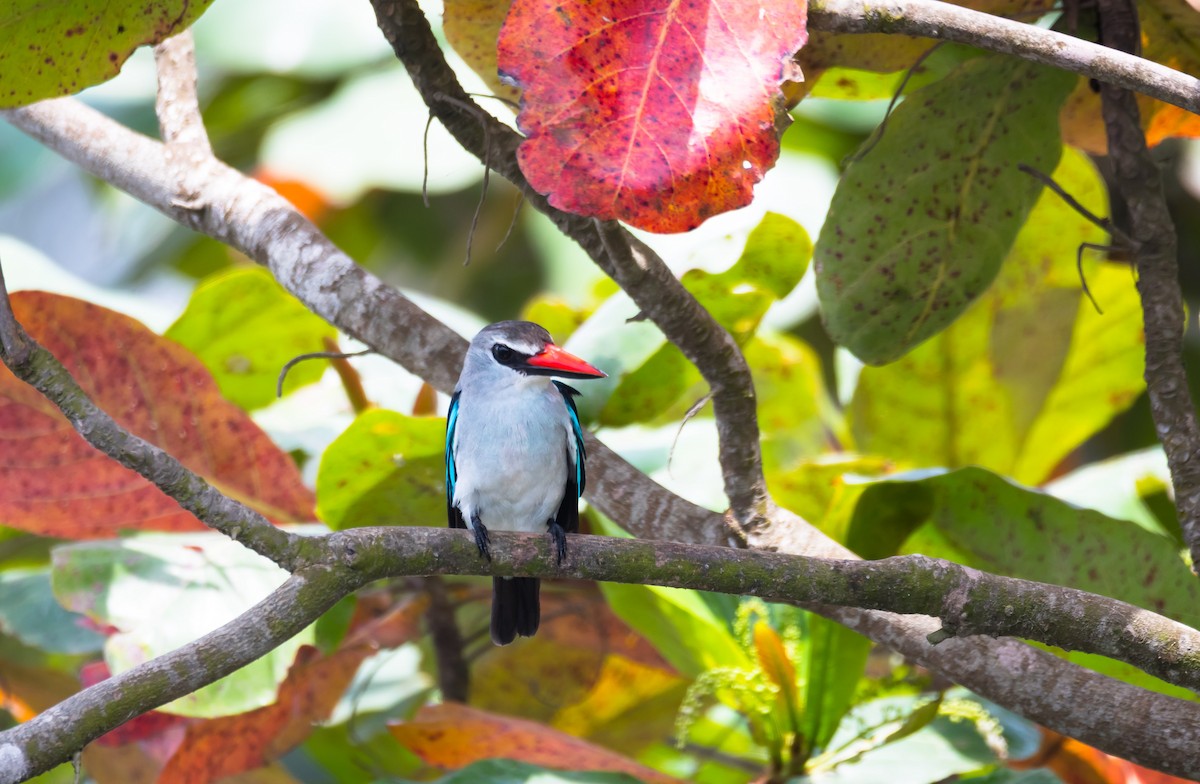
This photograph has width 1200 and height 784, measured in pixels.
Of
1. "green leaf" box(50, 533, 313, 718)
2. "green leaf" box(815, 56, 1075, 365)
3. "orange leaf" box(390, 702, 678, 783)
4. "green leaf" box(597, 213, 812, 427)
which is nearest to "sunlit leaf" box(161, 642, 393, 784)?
"green leaf" box(50, 533, 313, 718)

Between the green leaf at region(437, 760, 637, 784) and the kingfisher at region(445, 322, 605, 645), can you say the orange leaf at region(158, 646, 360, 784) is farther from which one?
the green leaf at region(437, 760, 637, 784)

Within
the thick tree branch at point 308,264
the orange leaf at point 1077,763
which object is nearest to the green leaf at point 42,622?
the thick tree branch at point 308,264

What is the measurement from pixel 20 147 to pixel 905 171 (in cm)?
347

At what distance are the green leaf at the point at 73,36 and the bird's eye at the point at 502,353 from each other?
1017mm

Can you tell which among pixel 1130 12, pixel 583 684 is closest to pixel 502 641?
pixel 583 684

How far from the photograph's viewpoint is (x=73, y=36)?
150cm

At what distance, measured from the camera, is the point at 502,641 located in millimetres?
2324

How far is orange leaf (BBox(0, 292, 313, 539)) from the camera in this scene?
211 cm

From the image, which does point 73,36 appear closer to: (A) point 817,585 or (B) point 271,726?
(A) point 817,585

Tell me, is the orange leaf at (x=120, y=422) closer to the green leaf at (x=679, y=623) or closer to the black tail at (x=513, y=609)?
the black tail at (x=513, y=609)

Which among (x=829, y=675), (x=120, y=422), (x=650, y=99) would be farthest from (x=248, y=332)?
(x=650, y=99)

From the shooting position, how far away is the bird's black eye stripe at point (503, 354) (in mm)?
2385

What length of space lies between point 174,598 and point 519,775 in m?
0.68

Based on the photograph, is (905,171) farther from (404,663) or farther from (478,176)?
(478,176)
